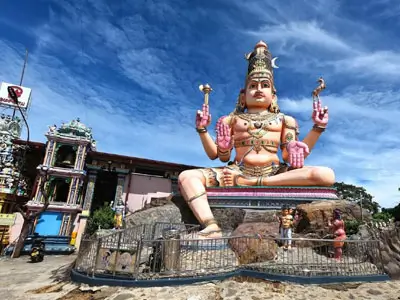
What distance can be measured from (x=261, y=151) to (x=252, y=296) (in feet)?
25.5

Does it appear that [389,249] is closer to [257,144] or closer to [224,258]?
[224,258]

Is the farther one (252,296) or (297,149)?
(297,149)

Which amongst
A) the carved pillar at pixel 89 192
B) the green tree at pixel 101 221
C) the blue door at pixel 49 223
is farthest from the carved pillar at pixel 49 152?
the green tree at pixel 101 221

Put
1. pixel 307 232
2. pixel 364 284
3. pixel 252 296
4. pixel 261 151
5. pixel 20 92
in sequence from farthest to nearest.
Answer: pixel 20 92 → pixel 261 151 → pixel 307 232 → pixel 364 284 → pixel 252 296

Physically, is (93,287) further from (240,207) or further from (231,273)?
(240,207)

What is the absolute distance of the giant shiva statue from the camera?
1152 cm

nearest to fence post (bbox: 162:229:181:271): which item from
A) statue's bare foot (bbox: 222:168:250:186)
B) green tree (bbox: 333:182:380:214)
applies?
statue's bare foot (bbox: 222:168:250:186)

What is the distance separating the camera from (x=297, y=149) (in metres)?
12.1

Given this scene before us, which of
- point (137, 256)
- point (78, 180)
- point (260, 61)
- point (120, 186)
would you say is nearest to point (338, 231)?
point (137, 256)

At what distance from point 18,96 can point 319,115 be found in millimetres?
24115

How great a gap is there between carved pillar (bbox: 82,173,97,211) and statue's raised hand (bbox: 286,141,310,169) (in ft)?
49.6

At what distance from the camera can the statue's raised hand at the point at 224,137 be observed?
13547mm

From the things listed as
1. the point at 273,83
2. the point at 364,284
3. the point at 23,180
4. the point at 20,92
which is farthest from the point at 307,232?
the point at 20,92

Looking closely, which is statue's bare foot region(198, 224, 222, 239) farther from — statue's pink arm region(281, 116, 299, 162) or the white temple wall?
the white temple wall
